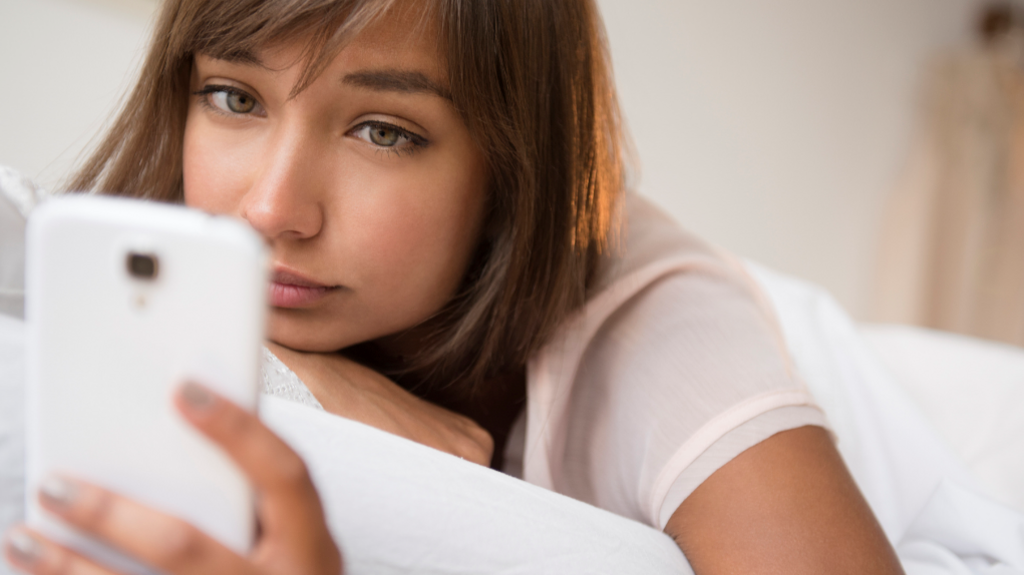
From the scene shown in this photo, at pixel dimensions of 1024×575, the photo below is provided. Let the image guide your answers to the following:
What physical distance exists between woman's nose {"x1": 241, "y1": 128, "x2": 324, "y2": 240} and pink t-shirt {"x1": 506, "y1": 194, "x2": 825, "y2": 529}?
0.27 m

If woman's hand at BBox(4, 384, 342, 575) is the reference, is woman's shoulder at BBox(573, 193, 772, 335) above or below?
below

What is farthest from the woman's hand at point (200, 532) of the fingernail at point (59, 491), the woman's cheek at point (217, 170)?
the woman's cheek at point (217, 170)

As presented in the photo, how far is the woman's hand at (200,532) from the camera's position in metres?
0.23

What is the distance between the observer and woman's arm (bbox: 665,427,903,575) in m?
0.47

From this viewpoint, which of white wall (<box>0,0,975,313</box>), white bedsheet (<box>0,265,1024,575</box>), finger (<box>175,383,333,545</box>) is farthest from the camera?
white wall (<box>0,0,975,313</box>)

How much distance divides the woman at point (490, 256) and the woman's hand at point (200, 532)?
24 cm

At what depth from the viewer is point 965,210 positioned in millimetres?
2301

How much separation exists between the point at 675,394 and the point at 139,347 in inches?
17.1

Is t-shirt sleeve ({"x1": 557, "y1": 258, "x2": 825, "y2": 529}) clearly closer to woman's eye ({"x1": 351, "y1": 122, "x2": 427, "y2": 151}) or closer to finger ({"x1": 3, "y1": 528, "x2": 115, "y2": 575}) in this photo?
woman's eye ({"x1": 351, "y1": 122, "x2": 427, "y2": 151})

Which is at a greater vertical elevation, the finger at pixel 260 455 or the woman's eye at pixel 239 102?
the woman's eye at pixel 239 102

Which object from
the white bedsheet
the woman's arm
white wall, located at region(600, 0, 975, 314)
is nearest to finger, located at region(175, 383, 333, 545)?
the white bedsheet

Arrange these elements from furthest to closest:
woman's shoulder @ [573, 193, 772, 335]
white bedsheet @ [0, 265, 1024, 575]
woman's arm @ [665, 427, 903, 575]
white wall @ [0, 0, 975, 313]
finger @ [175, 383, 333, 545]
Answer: white wall @ [0, 0, 975, 313] → woman's shoulder @ [573, 193, 772, 335] → woman's arm @ [665, 427, 903, 575] → white bedsheet @ [0, 265, 1024, 575] → finger @ [175, 383, 333, 545]

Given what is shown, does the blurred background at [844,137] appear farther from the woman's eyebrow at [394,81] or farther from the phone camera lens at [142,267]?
the phone camera lens at [142,267]

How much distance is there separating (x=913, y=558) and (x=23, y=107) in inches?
44.4
